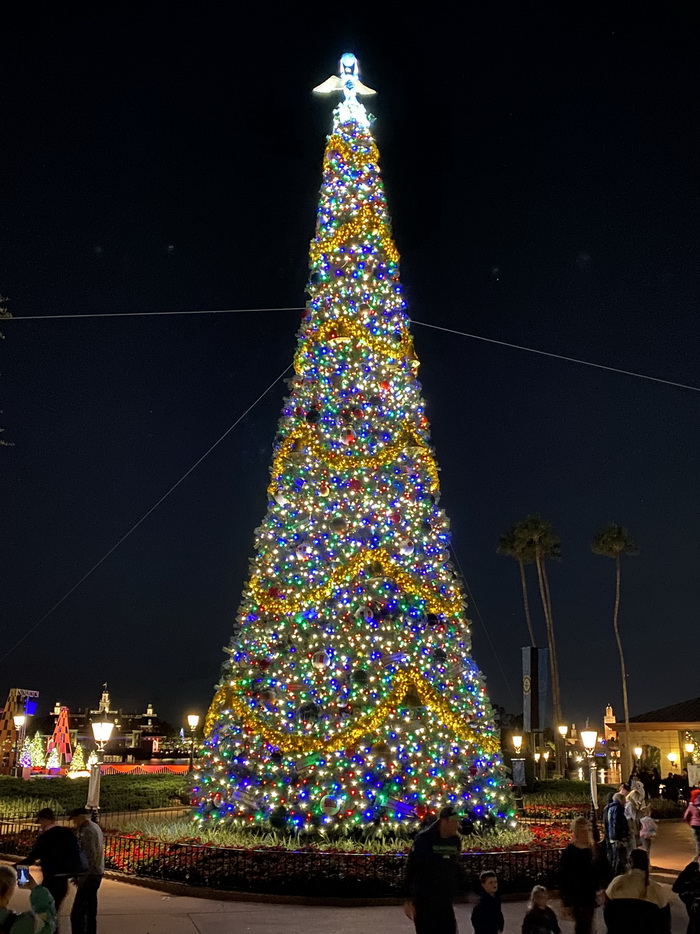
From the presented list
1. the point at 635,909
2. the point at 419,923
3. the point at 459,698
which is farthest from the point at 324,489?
the point at 635,909

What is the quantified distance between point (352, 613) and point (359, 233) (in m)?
6.76

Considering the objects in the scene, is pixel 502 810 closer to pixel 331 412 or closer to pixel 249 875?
pixel 249 875

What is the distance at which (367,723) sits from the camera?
12.6 metres

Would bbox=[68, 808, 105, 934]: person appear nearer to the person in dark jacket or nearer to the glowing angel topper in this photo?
the person in dark jacket

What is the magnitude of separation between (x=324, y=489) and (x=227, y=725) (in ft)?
13.1

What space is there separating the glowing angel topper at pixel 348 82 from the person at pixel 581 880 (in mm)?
14270

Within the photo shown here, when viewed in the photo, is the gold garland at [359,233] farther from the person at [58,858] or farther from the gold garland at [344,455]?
the person at [58,858]

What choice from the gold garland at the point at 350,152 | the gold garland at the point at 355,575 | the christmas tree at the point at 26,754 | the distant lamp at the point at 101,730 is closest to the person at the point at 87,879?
the gold garland at the point at 355,575

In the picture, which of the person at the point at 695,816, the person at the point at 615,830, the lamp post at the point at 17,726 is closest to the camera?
the person at the point at 695,816

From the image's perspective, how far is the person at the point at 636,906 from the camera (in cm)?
499

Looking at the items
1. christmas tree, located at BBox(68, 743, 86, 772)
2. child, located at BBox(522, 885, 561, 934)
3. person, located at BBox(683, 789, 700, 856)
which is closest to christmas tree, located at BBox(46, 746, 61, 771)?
christmas tree, located at BBox(68, 743, 86, 772)

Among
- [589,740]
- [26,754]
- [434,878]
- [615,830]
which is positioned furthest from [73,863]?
[26,754]

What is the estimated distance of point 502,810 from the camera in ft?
43.8

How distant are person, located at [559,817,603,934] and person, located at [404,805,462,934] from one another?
0.99 metres
